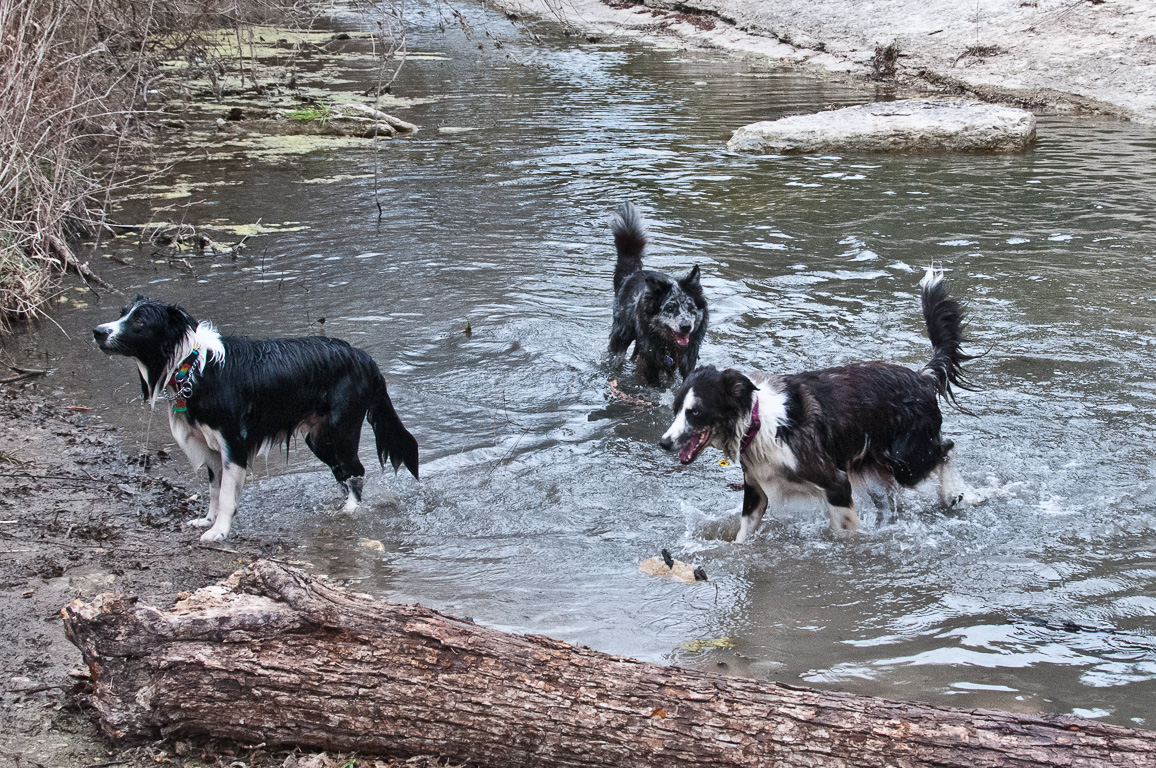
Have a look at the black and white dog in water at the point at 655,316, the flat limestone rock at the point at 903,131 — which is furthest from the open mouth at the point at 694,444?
the flat limestone rock at the point at 903,131

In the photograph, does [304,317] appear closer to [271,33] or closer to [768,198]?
[768,198]

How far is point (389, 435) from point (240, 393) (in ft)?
3.29

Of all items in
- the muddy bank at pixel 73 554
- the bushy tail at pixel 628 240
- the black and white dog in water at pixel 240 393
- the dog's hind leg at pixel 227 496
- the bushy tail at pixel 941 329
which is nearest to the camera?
the muddy bank at pixel 73 554

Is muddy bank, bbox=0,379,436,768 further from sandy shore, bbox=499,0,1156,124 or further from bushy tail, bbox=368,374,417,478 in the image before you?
sandy shore, bbox=499,0,1156,124

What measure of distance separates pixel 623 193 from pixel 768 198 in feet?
6.84

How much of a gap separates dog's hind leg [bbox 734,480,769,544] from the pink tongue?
465 millimetres

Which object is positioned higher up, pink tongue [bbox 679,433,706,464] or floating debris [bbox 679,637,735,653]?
pink tongue [bbox 679,433,706,464]

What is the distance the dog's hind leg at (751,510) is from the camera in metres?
5.73

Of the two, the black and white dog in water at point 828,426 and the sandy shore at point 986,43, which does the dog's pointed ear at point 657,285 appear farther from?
the sandy shore at point 986,43

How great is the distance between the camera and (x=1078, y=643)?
4.46 m

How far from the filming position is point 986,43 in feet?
70.7

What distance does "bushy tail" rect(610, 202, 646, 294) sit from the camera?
8.84m

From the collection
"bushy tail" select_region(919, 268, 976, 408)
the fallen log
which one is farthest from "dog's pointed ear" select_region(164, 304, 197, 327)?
"bushy tail" select_region(919, 268, 976, 408)

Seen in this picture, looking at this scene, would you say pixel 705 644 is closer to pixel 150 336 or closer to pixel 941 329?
pixel 941 329
